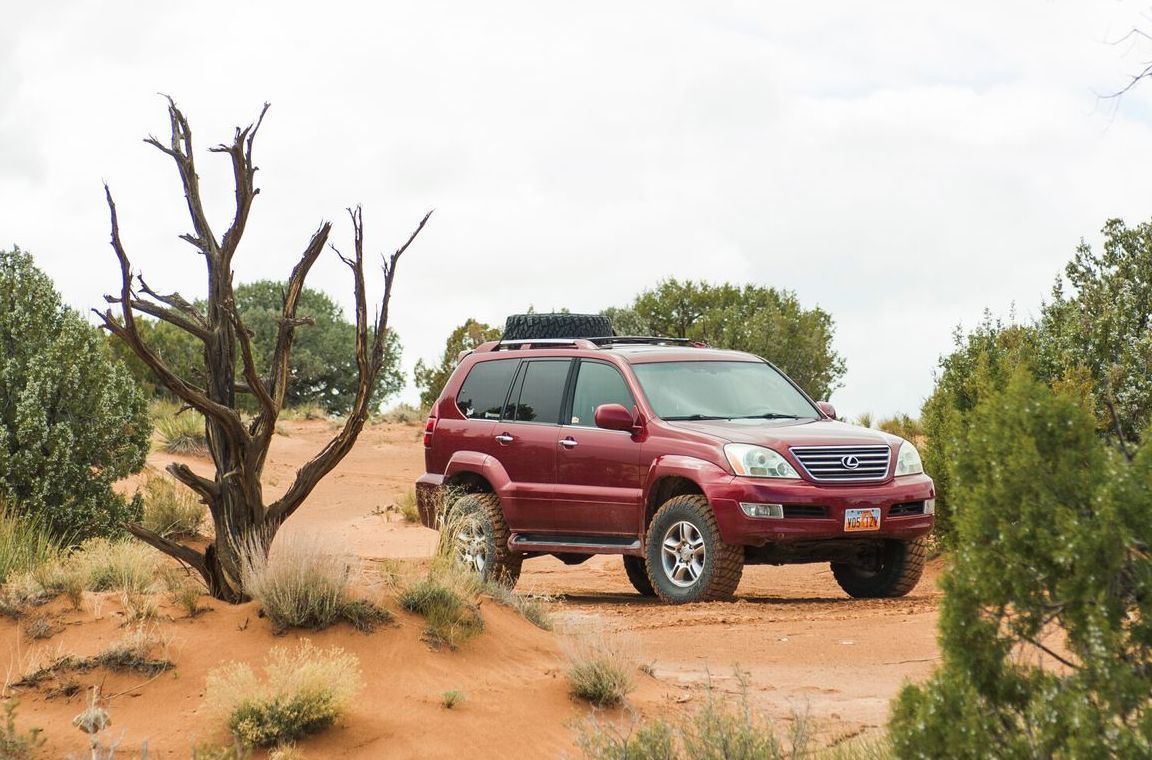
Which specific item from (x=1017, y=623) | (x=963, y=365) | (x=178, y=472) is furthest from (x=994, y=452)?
(x=963, y=365)

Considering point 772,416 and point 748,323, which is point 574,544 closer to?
point 772,416

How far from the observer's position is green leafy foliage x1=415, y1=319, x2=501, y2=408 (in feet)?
135

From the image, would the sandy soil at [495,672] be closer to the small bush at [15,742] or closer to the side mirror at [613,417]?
the small bush at [15,742]

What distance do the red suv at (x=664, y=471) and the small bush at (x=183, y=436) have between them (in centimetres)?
1534

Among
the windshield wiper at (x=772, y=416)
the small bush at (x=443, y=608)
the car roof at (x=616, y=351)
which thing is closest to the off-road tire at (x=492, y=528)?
the car roof at (x=616, y=351)

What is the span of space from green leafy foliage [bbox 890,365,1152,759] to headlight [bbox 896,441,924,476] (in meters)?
7.08

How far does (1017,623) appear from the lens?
4.60 metres

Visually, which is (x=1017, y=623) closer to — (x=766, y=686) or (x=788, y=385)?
(x=766, y=686)

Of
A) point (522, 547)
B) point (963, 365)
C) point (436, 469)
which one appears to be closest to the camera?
point (522, 547)

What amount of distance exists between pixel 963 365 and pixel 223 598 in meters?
12.4

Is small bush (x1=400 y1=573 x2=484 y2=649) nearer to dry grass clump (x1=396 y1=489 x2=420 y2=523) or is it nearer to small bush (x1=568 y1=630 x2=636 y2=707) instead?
small bush (x1=568 y1=630 x2=636 y2=707)

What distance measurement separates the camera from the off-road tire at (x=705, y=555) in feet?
37.1

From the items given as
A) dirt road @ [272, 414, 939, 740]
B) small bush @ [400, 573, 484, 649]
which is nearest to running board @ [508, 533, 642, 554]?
dirt road @ [272, 414, 939, 740]

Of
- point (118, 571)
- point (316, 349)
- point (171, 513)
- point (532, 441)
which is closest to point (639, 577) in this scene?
point (532, 441)
